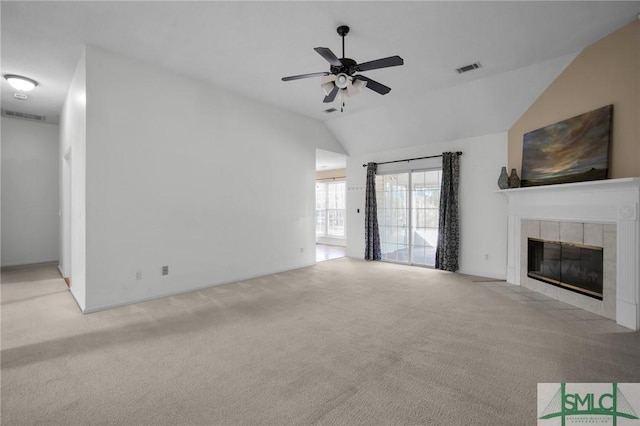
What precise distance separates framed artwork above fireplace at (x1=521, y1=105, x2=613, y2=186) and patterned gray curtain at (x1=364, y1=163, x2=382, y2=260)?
2.99 meters

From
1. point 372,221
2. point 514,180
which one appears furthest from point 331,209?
point 514,180

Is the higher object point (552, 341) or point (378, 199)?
point (378, 199)

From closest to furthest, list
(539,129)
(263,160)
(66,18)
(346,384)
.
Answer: (346,384)
(66,18)
(539,129)
(263,160)

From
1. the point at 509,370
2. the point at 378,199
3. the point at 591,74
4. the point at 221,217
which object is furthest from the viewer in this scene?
the point at 378,199

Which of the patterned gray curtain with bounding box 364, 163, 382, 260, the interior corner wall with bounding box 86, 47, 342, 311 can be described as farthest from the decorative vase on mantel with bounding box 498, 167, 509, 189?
the interior corner wall with bounding box 86, 47, 342, 311

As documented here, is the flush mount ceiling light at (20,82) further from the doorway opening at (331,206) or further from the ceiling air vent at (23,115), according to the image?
the doorway opening at (331,206)

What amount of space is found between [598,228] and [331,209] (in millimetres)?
7336

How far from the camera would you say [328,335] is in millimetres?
2850

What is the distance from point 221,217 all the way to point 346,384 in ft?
11.2

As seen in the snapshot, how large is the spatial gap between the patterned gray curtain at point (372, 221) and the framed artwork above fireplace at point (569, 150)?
2995 mm

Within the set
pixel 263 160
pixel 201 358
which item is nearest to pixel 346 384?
pixel 201 358

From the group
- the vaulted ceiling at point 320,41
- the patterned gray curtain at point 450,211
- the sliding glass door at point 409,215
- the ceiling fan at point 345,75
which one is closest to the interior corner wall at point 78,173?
the vaulted ceiling at point 320,41

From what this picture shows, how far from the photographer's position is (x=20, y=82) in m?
4.05

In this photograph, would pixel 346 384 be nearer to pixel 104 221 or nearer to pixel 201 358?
pixel 201 358
